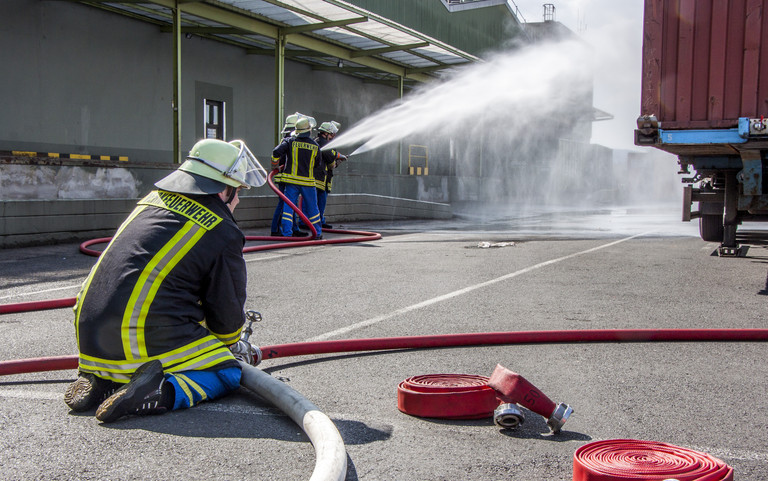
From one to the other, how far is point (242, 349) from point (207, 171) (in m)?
0.91

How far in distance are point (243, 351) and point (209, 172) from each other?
92 centimetres

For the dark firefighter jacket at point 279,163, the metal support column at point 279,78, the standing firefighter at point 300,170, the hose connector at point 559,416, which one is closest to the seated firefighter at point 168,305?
the hose connector at point 559,416

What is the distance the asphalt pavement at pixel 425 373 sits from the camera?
2.71 m

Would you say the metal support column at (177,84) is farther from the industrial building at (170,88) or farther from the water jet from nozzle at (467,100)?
the water jet from nozzle at (467,100)

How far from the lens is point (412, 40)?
18.1 metres

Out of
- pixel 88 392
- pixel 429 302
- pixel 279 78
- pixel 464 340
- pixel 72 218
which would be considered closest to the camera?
pixel 88 392

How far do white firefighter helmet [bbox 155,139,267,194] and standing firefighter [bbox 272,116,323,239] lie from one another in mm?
7621

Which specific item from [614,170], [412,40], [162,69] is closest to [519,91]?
[412,40]

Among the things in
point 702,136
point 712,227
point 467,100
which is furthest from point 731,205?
point 467,100

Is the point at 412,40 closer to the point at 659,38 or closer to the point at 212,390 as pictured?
the point at 659,38

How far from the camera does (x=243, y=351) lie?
3699mm

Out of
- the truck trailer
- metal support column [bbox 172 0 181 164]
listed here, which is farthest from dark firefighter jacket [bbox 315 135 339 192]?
the truck trailer

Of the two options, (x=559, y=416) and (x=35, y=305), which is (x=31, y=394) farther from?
(x=559, y=416)

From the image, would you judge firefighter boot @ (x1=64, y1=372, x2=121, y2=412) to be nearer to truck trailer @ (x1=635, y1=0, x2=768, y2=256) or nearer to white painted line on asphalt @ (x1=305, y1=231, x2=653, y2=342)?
white painted line on asphalt @ (x1=305, y1=231, x2=653, y2=342)
